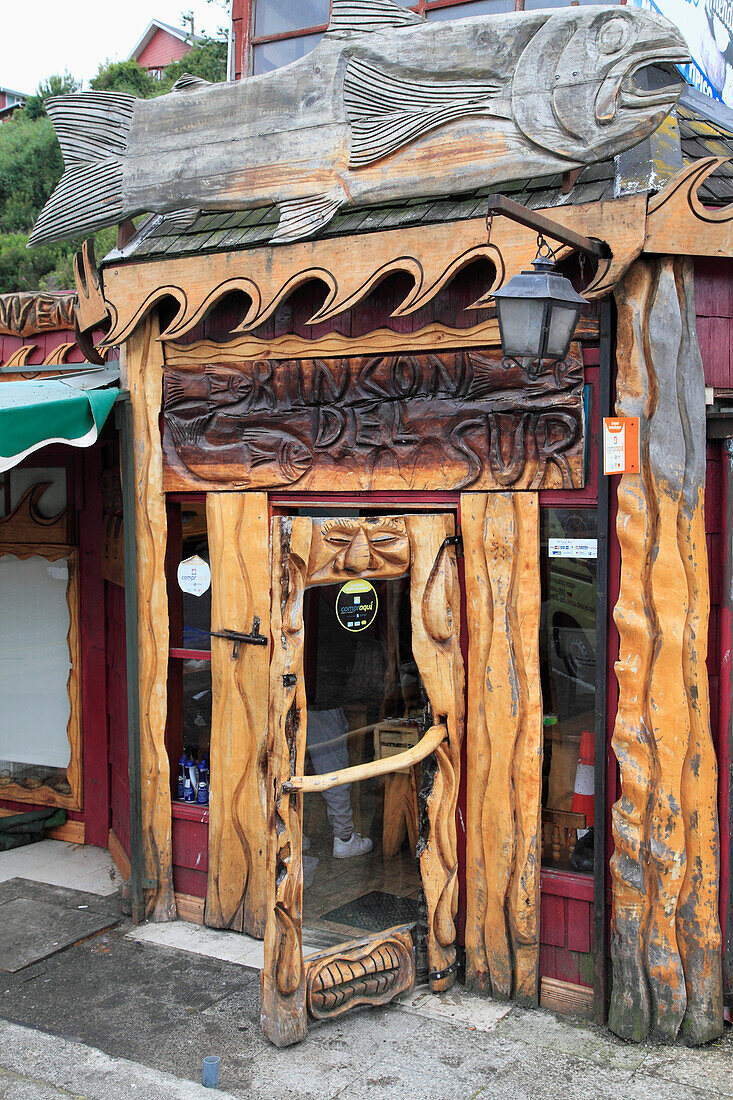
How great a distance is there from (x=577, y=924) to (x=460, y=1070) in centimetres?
92

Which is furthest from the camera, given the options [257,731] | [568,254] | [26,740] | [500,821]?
[26,740]

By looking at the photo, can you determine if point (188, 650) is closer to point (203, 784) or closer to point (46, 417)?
point (203, 784)

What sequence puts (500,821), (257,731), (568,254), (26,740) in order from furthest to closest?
1. (26,740)
2. (257,731)
3. (500,821)
4. (568,254)

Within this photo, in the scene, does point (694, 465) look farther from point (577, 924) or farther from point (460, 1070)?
point (460, 1070)

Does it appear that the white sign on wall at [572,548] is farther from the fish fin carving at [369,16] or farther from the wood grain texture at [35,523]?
the wood grain texture at [35,523]

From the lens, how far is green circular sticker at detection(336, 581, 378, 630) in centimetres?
484

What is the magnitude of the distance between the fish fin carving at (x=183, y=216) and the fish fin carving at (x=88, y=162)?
0.31 meters

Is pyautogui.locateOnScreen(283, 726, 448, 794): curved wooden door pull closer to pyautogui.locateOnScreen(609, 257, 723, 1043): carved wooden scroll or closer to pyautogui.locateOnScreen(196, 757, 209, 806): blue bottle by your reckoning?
pyautogui.locateOnScreen(609, 257, 723, 1043): carved wooden scroll

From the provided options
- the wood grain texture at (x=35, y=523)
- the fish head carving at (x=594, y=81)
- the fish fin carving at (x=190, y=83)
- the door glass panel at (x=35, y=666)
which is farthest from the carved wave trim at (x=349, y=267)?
the door glass panel at (x=35, y=666)

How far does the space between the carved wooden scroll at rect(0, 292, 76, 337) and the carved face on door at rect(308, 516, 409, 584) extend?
4.45m

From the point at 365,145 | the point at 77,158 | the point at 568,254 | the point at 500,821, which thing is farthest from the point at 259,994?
the point at 77,158

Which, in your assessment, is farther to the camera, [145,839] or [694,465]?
[145,839]

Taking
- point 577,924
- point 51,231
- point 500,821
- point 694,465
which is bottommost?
point 577,924

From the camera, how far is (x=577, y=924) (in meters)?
4.76
